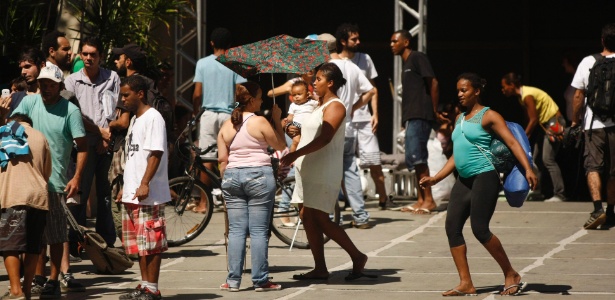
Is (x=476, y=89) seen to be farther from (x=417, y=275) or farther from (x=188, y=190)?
(x=188, y=190)

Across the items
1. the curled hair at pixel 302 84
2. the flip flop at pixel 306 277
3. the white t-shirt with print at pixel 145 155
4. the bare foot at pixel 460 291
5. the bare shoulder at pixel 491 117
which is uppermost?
A: the curled hair at pixel 302 84

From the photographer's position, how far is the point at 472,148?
31.3ft

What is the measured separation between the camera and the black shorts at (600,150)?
13.3m

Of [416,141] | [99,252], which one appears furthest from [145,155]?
[416,141]

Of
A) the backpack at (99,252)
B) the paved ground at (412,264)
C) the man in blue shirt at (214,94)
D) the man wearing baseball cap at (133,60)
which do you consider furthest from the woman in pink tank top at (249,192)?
the man in blue shirt at (214,94)

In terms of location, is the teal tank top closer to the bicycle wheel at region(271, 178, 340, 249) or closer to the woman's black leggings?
the woman's black leggings

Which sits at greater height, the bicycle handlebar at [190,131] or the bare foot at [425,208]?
the bicycle handlebar at [190,131]

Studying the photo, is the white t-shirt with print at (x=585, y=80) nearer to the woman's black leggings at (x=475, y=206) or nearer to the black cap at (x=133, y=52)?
the woman's black leggings at (x=475, y=206)

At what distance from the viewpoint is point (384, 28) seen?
69.5 ft

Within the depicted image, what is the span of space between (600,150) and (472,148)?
4.21 m

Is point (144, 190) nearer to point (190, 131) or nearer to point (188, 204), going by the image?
point (188, 204)

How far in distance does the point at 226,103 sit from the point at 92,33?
1.94m

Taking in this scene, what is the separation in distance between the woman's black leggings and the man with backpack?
13.3 feet

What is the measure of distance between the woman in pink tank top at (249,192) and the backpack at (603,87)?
4.63 m
